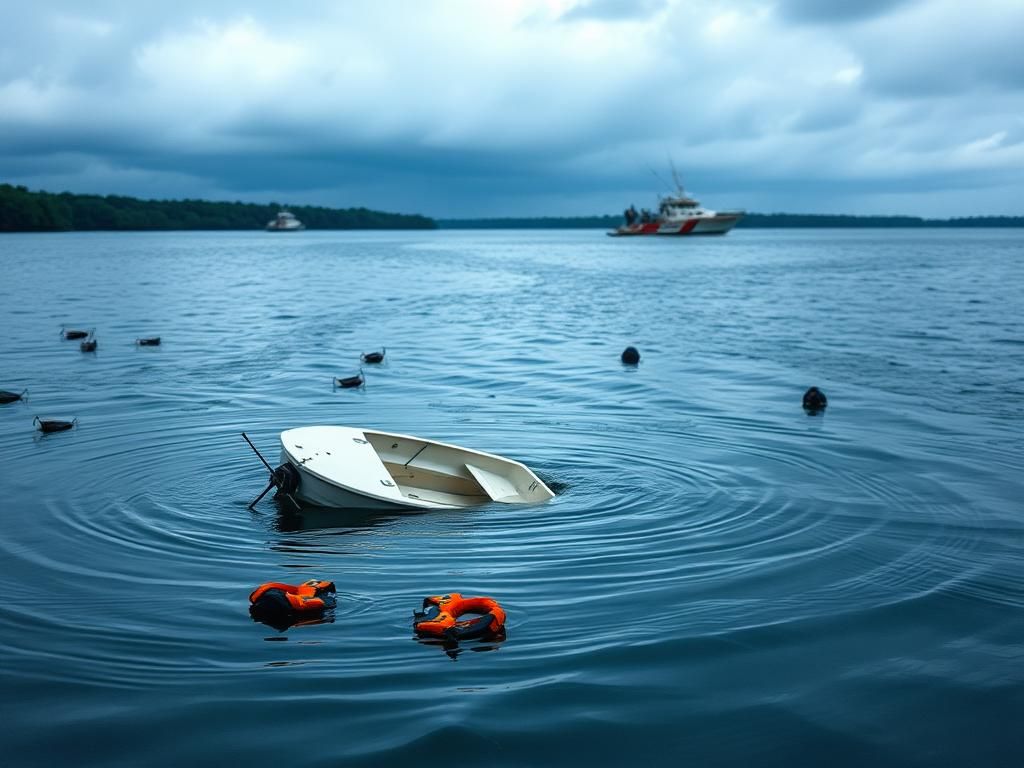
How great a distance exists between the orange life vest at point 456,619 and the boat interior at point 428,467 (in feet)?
20.1

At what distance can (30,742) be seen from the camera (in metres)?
7.79

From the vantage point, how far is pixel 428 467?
53.4 ft

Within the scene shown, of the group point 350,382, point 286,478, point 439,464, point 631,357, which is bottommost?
point 631,357

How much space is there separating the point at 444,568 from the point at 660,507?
14.4 ft

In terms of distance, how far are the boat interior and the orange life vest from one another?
6.12m

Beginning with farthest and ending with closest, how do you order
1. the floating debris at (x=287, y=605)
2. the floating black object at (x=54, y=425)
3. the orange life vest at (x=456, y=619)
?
the floating black object at (x=54, y=425) < the floating debris at (x=287, y=605) < the orange life vest at (x=456, y=619)

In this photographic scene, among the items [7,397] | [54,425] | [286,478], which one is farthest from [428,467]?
[7,397]

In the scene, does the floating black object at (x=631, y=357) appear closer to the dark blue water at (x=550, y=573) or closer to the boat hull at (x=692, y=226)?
the dark blue water at (x=550, y=573)

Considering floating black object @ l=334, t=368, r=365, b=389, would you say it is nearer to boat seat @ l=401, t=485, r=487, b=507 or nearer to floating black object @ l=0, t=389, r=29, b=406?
floating black object @ l=0, t=389, r=29, b=406

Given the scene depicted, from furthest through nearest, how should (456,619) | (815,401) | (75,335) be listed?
(75,335)
(815,401)
(456,619)

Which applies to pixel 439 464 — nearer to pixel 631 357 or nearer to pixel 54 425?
pixel 54 425

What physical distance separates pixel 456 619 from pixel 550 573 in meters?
2.14

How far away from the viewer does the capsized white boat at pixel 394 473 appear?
14.0 meters

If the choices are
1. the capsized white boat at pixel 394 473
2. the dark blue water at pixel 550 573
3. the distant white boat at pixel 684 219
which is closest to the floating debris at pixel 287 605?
the dark blue water at pixel 550 573
